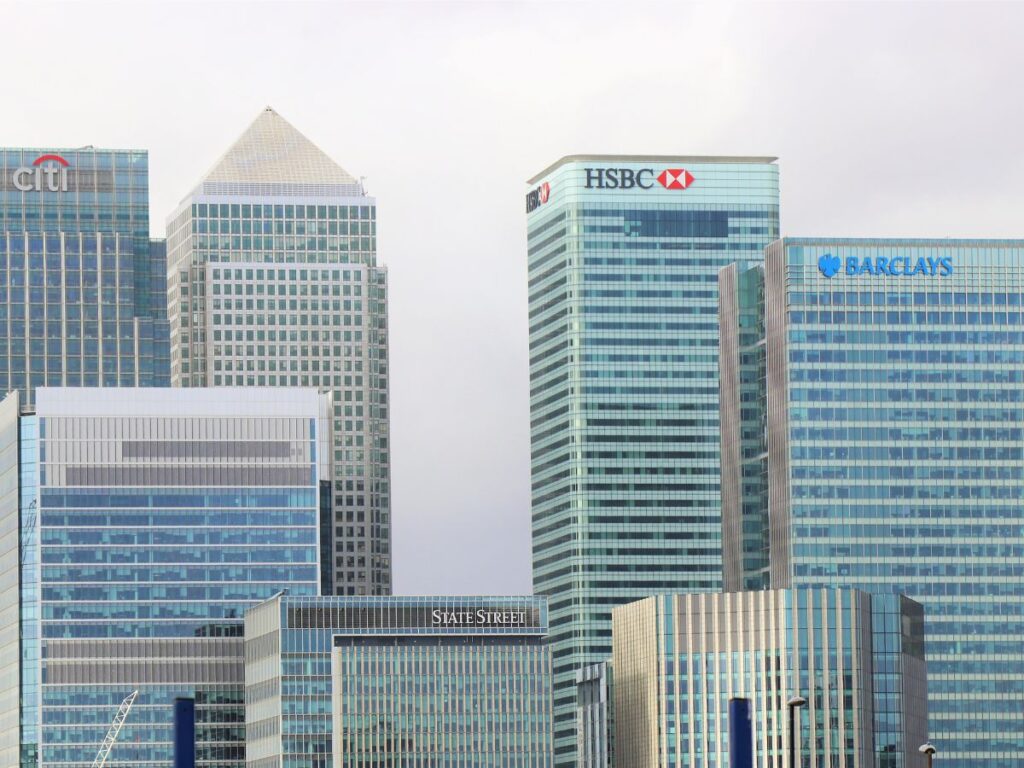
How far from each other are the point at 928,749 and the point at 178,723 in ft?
129

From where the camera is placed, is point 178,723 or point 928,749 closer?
point 178,723

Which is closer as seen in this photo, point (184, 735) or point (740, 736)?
point (184, 735)

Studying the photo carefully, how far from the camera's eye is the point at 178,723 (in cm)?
13725

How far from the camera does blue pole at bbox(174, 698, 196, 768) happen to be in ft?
443

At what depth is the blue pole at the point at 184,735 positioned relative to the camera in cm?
13488

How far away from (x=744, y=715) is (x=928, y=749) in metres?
12.7

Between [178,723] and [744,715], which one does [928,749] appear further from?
[178,723]

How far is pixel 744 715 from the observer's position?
472ft

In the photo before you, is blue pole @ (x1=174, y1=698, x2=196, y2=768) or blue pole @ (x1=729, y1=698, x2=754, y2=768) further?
blue pole @ (x1=729, y1=698, x2=754, y2=768)

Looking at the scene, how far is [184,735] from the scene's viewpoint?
137 metres

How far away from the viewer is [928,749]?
15150 cm

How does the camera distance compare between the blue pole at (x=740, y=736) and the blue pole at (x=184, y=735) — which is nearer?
the blue pole at (x=184, y=735)

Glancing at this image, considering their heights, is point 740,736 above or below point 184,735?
→ below

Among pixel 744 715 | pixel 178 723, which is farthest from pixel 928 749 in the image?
pixel 178 723
